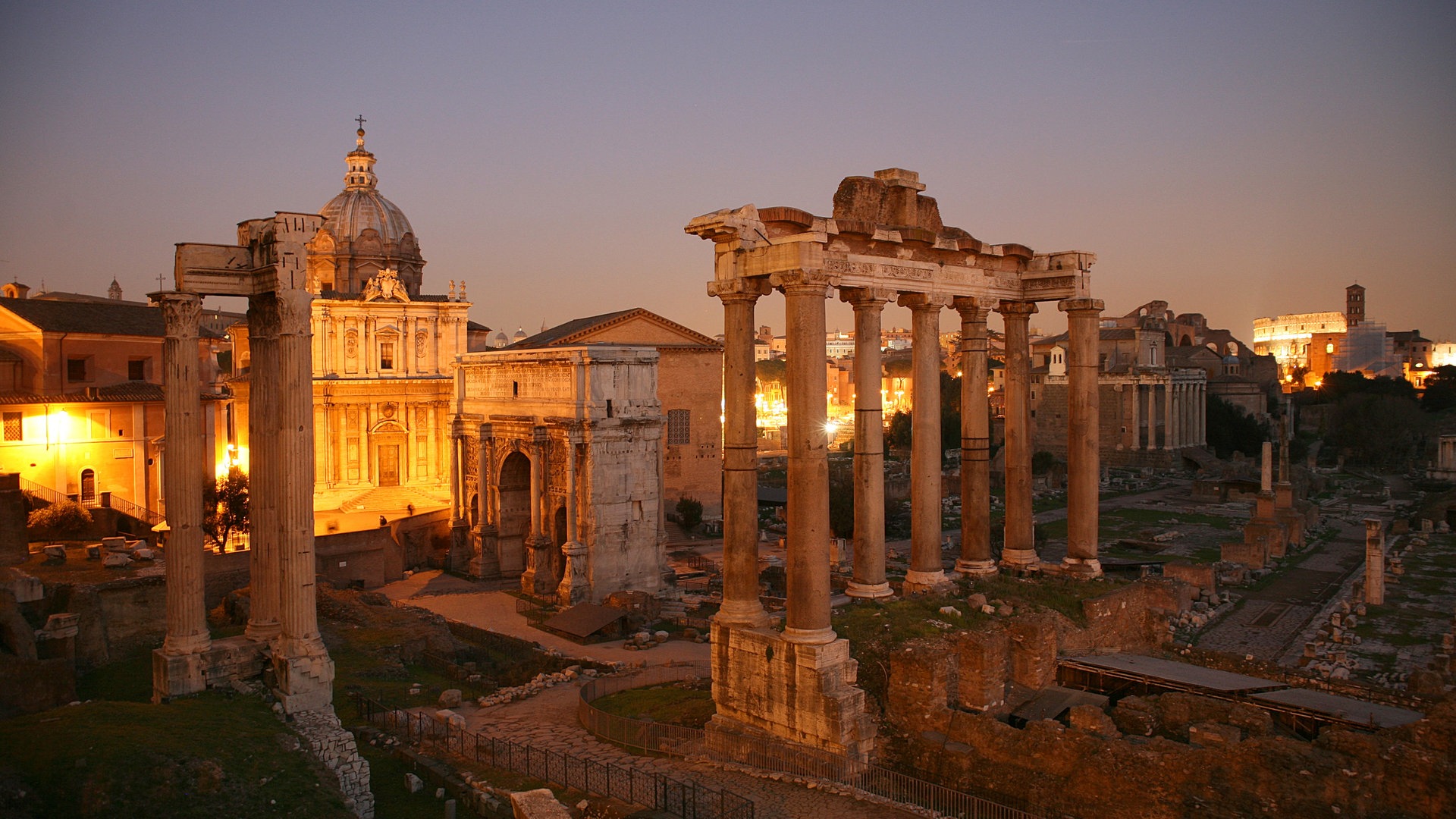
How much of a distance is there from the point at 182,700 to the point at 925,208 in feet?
40.8

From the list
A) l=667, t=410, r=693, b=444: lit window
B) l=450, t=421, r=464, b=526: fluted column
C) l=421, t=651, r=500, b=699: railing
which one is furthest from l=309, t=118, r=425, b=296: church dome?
l=421, t=651, r=500, b=699: railing

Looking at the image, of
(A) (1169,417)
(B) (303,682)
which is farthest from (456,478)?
(A) (1169,417)

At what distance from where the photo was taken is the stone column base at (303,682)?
13.6 m

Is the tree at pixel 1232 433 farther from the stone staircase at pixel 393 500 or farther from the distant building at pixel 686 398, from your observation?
the stone staircase at pixel 393 500

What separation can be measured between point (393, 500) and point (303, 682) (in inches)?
1071

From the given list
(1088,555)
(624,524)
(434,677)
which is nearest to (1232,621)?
(1088,555)

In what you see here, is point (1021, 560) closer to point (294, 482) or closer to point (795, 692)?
point (795, 692)

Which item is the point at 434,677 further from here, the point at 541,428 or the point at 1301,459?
the point at 1301,459

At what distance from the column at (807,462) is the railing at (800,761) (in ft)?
4.67

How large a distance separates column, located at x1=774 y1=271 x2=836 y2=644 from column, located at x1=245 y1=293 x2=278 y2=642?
6998mm

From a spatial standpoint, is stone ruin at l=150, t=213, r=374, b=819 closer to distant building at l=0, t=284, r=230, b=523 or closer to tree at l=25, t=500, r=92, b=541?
tree at l=25, t=500, r=92, b=541

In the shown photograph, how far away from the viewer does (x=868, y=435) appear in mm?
14812

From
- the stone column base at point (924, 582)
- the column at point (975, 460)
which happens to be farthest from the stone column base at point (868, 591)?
the column at point (975, 460)

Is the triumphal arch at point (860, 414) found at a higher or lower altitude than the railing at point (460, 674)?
higher
